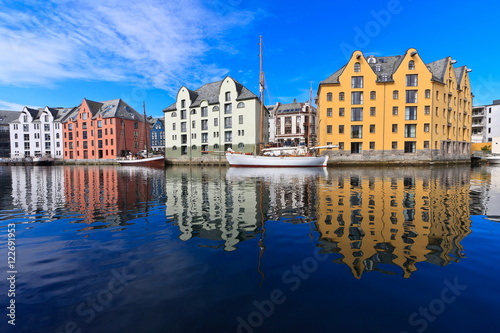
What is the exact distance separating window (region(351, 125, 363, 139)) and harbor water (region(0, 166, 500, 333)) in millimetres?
44003

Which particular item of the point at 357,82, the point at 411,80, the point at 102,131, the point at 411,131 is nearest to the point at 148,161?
the point at 102,131

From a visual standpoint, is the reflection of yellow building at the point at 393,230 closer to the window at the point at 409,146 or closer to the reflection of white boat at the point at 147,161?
the window at the point at 409,146

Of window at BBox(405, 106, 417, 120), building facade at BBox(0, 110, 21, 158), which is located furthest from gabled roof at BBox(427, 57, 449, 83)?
building facade at BBox(0, 110, 21, 158)

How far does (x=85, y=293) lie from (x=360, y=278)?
489cm

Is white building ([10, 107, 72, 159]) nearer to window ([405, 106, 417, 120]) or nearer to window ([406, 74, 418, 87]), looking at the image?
window ([405, 106, 417, 120])

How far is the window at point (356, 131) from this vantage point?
166 ft

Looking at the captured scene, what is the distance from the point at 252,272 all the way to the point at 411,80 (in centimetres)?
5783

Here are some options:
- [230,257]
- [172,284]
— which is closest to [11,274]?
[172,284]

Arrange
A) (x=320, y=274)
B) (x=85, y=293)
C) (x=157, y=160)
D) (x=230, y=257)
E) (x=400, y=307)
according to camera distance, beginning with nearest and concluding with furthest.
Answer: (x=400, y=307), (x=85, y=293), (x=320, y=274), (x=230, y=257), (x=157, y=160)

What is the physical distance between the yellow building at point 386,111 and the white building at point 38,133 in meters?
89.3

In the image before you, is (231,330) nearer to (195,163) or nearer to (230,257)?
(230,257)

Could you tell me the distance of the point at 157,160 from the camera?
5919cm

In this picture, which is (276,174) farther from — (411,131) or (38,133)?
(38,133)

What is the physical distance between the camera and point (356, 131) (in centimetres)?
5094
